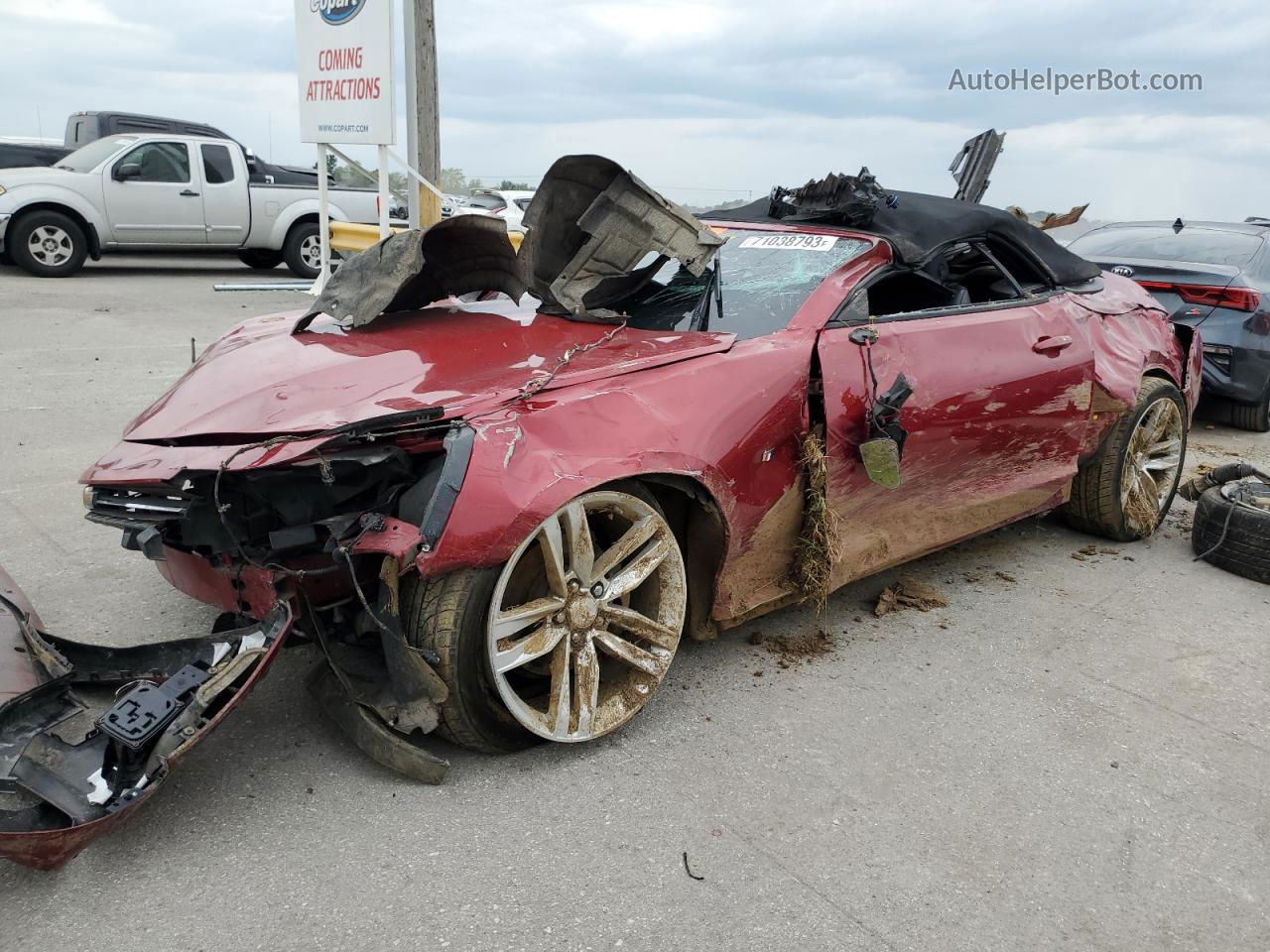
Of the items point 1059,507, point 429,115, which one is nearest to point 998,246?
point 1059,507

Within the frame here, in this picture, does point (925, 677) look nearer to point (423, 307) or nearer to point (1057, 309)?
point (1057, 309)

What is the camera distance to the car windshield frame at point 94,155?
505 inches

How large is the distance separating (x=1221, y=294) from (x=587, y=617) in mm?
6491

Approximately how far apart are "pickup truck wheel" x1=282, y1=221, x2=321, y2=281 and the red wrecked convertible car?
35.5 ft

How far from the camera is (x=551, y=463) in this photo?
9.19ft

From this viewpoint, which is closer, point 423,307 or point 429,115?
point 423,307

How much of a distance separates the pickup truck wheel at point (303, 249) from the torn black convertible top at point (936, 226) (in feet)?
34.4

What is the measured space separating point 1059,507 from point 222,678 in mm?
4211

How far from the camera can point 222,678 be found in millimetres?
2641

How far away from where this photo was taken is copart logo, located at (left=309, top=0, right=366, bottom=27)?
28.5 ft

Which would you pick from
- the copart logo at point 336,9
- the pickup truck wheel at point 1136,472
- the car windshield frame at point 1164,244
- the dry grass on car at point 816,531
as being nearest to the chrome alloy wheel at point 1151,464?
the pickup truck wheel at point 1136,472

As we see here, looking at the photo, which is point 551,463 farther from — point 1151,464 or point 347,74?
point 347,74

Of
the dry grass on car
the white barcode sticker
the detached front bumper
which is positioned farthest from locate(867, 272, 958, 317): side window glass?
the detached front bumper

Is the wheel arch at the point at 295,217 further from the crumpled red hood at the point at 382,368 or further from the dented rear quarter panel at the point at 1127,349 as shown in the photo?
the dented rear quarter panel at the point at 1127,349
